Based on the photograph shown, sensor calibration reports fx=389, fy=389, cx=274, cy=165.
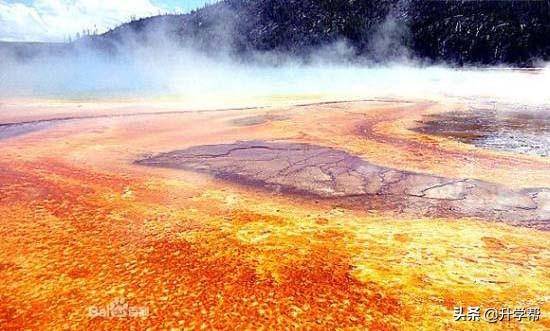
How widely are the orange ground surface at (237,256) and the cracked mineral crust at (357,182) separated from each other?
10.3 inches

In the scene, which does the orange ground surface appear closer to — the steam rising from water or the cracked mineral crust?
the cracked mineral crust

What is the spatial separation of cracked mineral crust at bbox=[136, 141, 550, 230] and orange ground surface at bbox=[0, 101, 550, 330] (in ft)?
0.86

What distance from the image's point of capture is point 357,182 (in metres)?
4.55

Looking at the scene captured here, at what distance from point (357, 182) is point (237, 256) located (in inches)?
84.7

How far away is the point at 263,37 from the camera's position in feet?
168

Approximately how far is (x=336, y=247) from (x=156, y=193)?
2.16 meters

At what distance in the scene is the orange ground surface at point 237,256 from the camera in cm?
226

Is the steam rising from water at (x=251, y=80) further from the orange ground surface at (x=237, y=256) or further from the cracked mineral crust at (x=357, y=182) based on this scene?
the orange ground surface at (x=237, y=256)

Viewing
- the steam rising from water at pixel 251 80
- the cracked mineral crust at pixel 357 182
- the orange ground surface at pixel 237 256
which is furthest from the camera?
the steam rising from water at pixel 251 80

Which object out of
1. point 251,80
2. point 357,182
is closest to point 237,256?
point 357,182

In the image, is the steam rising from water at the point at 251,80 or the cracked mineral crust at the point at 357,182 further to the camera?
the steam rising from water at the point at 251,80

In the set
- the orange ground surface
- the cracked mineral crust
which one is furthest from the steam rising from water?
the orange ground surface

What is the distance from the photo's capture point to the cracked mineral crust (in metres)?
3.77

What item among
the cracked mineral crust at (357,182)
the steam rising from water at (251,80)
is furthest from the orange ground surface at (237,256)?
the steam rising from water at (251,80)
